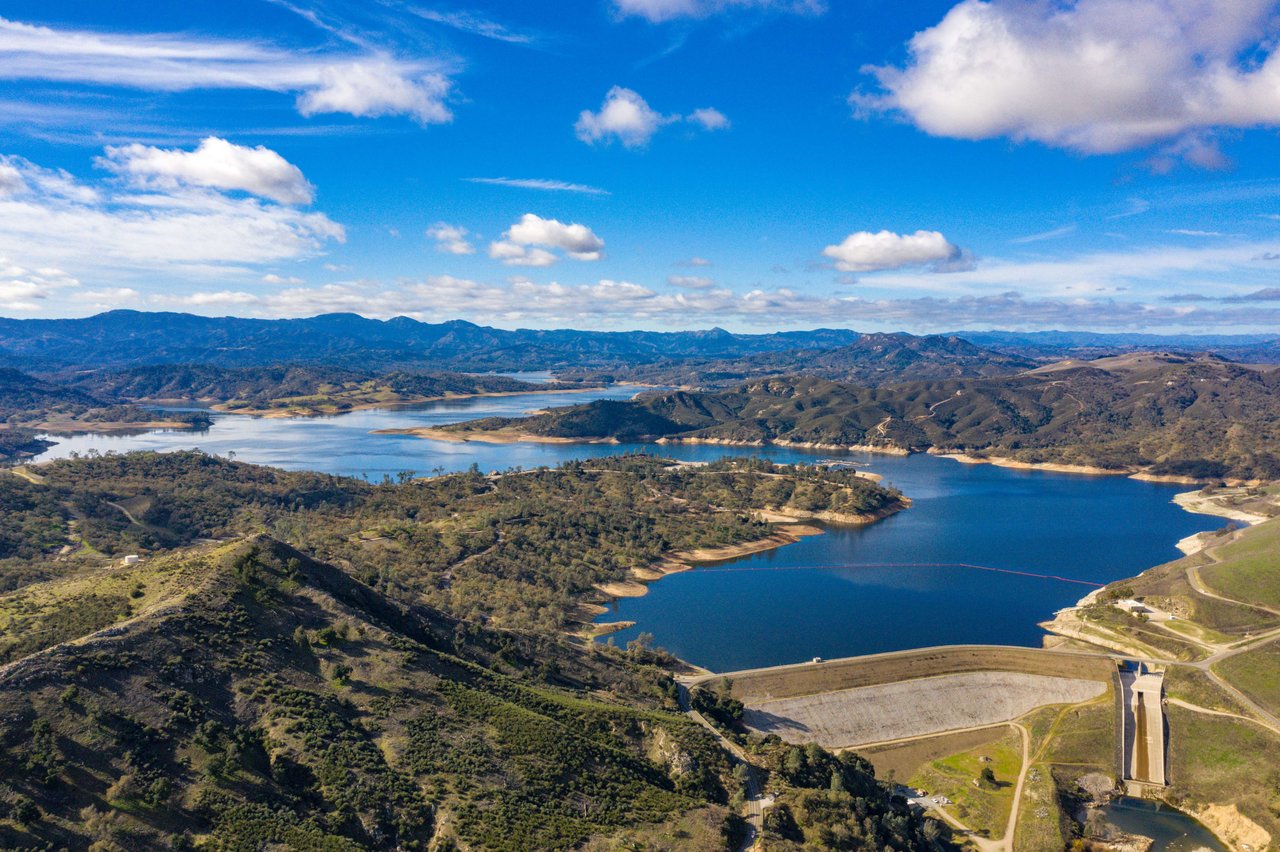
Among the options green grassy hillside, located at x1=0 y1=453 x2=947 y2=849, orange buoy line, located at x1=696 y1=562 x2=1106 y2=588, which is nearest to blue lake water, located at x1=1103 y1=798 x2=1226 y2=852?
green grassy hillside, located at x1=0 y1=453 x2=947 y2=849

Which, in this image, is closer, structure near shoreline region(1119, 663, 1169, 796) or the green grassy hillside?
the green grassy hillside

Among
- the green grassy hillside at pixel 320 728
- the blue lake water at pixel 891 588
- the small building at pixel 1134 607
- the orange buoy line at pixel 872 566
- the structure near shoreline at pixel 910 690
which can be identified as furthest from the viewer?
the orange buoy line at pixel 872 566

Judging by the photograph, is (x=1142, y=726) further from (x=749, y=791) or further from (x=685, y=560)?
(x=685, y=560)

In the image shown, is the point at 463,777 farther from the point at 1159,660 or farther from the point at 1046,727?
the point at 1159,660

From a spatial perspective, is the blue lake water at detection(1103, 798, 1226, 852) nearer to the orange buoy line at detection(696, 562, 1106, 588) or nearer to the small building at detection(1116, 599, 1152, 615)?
the small building at detection(1116, 599, 1152, 615)

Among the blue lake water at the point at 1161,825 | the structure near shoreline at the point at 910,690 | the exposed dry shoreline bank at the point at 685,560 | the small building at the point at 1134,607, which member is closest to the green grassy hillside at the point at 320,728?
the structure near shoreline at the point at 910,690

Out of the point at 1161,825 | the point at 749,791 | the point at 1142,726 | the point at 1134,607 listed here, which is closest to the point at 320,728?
the point at 749,791

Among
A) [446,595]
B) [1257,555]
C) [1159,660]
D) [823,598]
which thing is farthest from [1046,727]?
[446,595]

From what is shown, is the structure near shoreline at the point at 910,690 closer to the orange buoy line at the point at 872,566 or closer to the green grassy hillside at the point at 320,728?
the green grassy hillside at the point at 320,728
